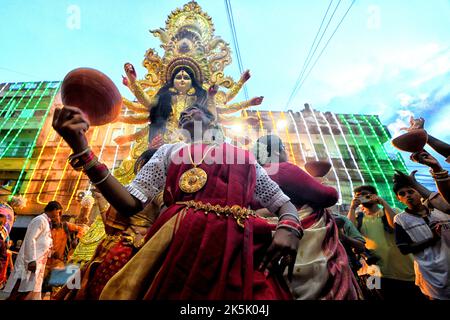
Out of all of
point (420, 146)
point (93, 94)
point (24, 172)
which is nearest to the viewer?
point (93, 94)

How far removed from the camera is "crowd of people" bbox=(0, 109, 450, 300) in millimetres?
1237

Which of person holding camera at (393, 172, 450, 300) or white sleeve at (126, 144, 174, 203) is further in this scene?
person holding camera at (393, 172, 450, 300)

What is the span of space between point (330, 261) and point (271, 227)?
87 cm

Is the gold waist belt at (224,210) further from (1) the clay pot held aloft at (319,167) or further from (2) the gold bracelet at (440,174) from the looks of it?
(1) the clay pot held aloft at (319,167)

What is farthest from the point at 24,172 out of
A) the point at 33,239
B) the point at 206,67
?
the point at 206,67

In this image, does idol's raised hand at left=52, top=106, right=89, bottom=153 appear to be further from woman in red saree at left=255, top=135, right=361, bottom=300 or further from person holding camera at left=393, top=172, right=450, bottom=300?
person holding camera at left=393, top=172, right=450, bottom=300

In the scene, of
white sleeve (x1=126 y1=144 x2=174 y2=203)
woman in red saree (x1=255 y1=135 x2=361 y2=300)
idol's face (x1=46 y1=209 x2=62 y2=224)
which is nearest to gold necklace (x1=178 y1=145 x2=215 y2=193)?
white sleeve (x1=126 y1=144 x2=174 y2=203)

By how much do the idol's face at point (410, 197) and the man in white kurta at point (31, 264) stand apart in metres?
5.71

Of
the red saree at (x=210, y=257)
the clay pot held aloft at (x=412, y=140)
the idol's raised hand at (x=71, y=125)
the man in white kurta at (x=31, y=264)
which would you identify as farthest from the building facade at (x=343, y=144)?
the idol's raised hand at (x=71, y=125)

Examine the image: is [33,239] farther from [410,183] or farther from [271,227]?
[410,183]

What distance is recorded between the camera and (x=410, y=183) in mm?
3486

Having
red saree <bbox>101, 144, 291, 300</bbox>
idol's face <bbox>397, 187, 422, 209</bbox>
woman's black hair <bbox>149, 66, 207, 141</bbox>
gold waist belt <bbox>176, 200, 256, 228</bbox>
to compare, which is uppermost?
woman's black hair <bbox>149, 66, 207, 141</bbox>

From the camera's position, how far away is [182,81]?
4848 mm

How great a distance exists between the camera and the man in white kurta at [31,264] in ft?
12.7
